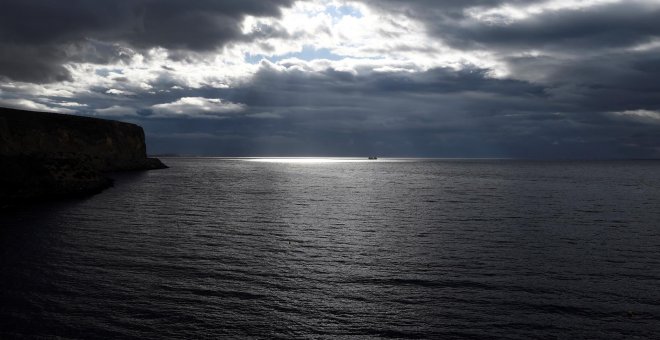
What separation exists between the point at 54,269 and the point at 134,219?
58.7 ft

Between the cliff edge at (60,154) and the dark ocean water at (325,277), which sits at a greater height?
the cliff edge at (60,154)

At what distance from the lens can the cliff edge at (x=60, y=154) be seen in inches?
2100

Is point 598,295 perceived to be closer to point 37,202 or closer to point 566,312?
point 566,312

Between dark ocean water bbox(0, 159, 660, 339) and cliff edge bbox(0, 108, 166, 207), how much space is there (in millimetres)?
15501

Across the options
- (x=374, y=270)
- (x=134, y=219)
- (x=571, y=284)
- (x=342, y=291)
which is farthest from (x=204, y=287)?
(x=134, y=219)

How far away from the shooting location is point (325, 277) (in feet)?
67.7

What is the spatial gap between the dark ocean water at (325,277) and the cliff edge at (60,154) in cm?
1550

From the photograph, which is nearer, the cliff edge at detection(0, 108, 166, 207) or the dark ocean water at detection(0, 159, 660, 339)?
the dark ocean water at detection(0, 159, 660, 339)

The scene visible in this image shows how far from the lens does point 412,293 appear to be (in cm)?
1822

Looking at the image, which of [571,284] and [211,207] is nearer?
[571,284]

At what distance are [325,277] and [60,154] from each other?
190 feet

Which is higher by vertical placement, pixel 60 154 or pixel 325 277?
pixel 60 154

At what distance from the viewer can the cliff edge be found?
53.3m

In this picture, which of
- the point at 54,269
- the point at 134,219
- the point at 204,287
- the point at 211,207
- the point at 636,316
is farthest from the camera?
the point at 211,207
